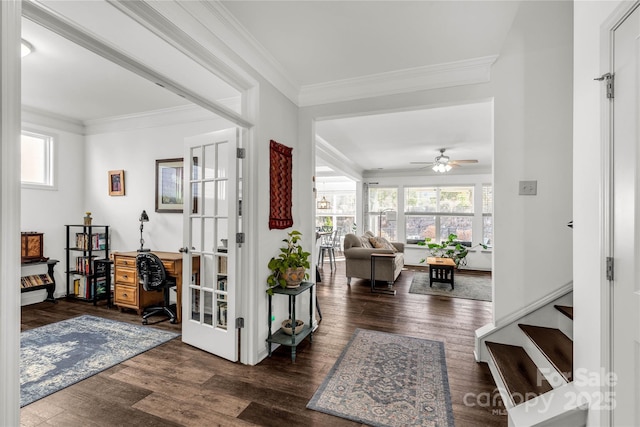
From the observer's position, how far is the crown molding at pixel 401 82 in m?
2.62

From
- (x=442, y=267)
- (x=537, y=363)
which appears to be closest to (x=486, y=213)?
(x=442, y=267)

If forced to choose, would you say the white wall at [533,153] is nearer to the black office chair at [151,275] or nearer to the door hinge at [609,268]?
the door hinge at [609,268]

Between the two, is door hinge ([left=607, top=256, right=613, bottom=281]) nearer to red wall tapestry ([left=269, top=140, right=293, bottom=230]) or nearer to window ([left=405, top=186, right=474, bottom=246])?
red wall tapestry ([left=269, top=140, right=293, bottom=230])

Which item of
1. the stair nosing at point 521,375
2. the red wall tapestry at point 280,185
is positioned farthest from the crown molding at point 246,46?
the stair nosing at point 521,375

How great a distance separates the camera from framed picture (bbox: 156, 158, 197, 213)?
4016 mm

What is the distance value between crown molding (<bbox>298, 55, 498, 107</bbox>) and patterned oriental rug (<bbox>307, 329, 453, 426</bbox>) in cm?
252

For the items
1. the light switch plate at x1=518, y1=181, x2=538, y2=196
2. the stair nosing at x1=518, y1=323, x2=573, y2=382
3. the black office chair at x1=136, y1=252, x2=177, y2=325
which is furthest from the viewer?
the black office chair at x1=136, y1=252, x2=177, y2=325

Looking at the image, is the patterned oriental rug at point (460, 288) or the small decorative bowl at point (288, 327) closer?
the small decorative bowl at point (288, 327)

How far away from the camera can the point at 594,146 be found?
1406 mm

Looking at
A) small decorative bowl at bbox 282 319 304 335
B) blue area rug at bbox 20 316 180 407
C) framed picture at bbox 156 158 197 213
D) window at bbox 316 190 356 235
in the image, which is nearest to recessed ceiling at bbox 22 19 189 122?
framed picture at bbox 156 158 197 213

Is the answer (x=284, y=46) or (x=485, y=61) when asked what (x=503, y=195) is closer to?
(x=485, y=61)

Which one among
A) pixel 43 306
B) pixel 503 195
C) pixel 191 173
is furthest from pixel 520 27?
pixel 43 306

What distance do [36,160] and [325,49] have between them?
14.7ft

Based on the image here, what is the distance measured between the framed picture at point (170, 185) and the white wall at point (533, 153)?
3732mm
